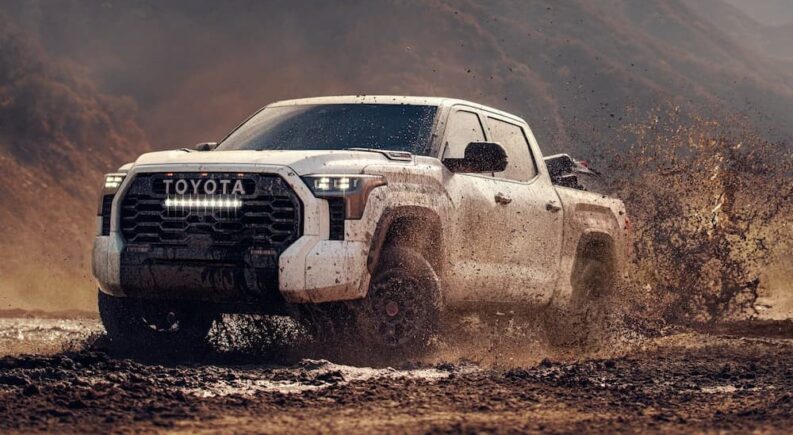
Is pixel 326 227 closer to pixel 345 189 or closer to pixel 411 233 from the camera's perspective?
pixel 345 189

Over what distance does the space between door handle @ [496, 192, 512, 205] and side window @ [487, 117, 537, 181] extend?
0.22 meters

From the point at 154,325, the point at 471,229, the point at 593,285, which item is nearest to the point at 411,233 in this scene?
the point at 471,229

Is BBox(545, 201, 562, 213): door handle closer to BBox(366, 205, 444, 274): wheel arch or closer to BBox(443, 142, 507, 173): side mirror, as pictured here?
BBox(443, 142, 507, 173): side mirror

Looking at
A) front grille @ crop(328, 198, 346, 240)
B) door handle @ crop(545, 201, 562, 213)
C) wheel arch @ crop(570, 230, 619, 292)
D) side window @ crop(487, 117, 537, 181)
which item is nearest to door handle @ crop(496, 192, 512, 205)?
side window @ crop(487, 117, 537, 181)

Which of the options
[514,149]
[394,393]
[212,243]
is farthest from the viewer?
[514,149]

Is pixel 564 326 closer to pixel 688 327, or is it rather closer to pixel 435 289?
pixel 435 289

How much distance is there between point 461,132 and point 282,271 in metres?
2.14

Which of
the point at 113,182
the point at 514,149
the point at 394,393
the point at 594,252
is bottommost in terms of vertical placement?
the point at 394,393

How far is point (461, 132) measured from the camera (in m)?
8.56

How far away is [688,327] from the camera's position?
12789mm

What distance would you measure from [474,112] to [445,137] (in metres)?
0.69

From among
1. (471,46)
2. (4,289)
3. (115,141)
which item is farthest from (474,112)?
(471,46)

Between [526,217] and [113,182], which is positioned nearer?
[113,182]

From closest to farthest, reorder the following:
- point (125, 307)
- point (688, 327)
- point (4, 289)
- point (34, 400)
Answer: point (34, 400) < point (125, 307) < point (688, 327) < point (4, 289)
